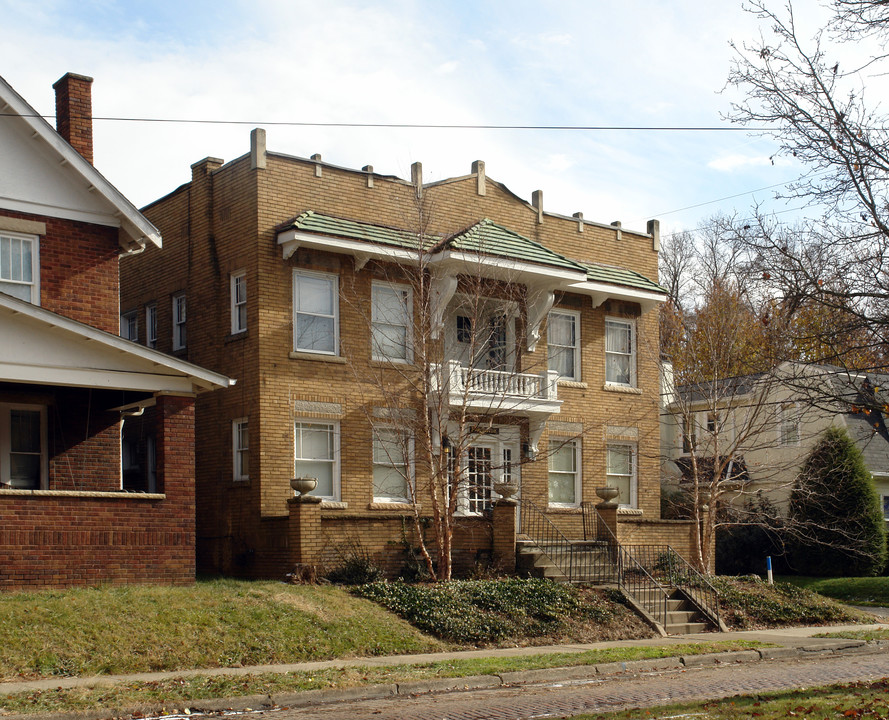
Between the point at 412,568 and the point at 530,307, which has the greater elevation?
the point at 530,307

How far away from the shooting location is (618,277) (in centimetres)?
2669

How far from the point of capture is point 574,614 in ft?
61.1

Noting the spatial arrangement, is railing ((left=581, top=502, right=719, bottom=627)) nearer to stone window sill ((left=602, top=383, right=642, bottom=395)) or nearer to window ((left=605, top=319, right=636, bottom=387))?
stone window sill ((left=602, top=383, right=642, bottom=395))

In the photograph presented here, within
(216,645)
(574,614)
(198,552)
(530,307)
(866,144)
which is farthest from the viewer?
(530,307)

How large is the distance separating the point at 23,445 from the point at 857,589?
2024 cm

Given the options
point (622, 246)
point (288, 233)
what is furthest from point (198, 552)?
point (622, 246)

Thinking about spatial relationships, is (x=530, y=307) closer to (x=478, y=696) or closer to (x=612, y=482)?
(x=612, y=482)

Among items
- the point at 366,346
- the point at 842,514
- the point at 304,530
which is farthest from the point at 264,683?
the point at 842,514

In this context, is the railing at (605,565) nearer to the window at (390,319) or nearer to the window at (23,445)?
the window at (390,319)

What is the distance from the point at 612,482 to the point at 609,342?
11.5 ft

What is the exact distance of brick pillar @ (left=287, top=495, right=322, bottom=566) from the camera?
19781mm

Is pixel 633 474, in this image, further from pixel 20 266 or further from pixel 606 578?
pixel 20 266

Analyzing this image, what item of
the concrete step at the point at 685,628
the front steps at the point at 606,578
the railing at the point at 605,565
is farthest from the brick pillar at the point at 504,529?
the concrete step at the point at 685,628

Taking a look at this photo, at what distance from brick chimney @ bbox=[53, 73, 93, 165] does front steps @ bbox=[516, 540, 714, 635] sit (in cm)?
1146
